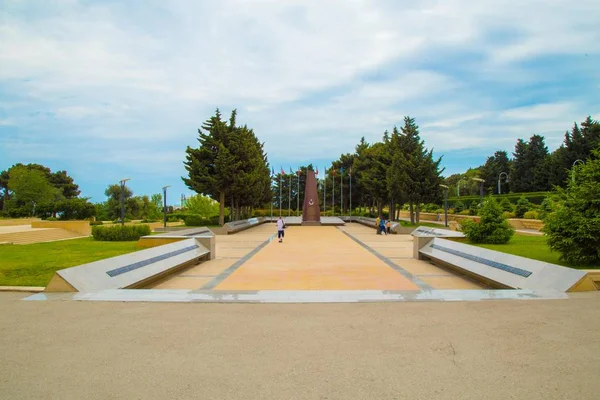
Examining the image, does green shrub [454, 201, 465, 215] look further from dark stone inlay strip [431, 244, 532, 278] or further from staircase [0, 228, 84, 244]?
dark stone inlay strip [431, 244, 532, 278]

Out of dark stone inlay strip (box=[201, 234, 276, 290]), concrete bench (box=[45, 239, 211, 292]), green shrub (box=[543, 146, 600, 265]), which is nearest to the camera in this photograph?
concrete bench (box=[45, 239, 211, 292])

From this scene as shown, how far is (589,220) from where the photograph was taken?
10016 mm

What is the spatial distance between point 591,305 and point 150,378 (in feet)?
21.2

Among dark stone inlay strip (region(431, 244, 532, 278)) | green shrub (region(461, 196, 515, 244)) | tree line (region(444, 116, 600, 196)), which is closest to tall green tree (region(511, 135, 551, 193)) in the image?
tree line (region(444, 116, 600, 196))

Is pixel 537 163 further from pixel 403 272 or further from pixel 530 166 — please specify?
pixel 403 272

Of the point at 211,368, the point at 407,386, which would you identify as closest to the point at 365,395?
the point at 407,386

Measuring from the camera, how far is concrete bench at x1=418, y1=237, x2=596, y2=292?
808 cm

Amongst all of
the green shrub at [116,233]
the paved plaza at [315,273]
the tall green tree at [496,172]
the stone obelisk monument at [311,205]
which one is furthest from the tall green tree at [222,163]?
the tall green tree at [496,172]

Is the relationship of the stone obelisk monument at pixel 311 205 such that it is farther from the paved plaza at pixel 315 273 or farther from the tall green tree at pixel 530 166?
the tall green tree at pixel 530 166

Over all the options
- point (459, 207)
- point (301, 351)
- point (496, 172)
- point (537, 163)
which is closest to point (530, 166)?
point (537, 163)

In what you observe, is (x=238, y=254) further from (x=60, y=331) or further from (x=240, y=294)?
(x=60, y=331)

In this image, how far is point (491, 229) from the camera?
18375mm

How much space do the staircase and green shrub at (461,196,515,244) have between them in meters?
21.1

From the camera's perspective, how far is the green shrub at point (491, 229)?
715 inches
